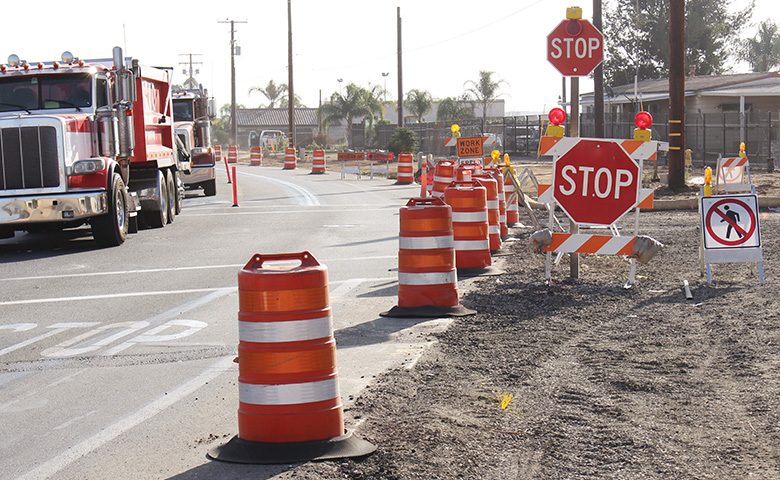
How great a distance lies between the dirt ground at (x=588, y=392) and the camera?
617cm

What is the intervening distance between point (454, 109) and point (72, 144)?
68.1 meters

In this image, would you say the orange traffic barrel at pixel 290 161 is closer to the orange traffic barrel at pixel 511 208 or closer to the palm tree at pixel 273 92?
the orange traffic barrel at pixel 511 208

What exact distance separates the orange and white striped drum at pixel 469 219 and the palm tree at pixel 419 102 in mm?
77587

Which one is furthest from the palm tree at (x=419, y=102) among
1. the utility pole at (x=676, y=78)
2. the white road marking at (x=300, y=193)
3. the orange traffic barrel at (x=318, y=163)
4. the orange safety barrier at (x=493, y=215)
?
the orange safety barrier at (x=493, y=215)

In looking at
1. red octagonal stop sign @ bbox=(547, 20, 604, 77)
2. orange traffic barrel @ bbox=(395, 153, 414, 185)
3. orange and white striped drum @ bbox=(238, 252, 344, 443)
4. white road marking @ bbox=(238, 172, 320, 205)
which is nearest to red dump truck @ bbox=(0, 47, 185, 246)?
red octagonal stop sign @ bbox=(547, 20, 604, 77)

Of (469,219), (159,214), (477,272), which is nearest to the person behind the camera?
(469,219)

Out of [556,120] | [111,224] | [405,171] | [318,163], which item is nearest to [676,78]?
[556,120]

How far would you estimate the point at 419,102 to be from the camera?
92188 millimetres

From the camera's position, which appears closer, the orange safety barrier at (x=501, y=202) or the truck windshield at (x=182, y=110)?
the orange safety barrier at (x=501, y=202)

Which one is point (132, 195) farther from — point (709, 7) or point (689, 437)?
point (709, 7)

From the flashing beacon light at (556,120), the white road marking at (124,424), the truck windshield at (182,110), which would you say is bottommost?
the white road marking at (124,424)

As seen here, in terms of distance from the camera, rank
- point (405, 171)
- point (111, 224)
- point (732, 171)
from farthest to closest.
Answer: point (405, 171) < point (732, 171) < point (111, 224)

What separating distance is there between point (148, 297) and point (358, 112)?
81.2 m

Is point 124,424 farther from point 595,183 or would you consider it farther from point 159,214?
point 159,214
